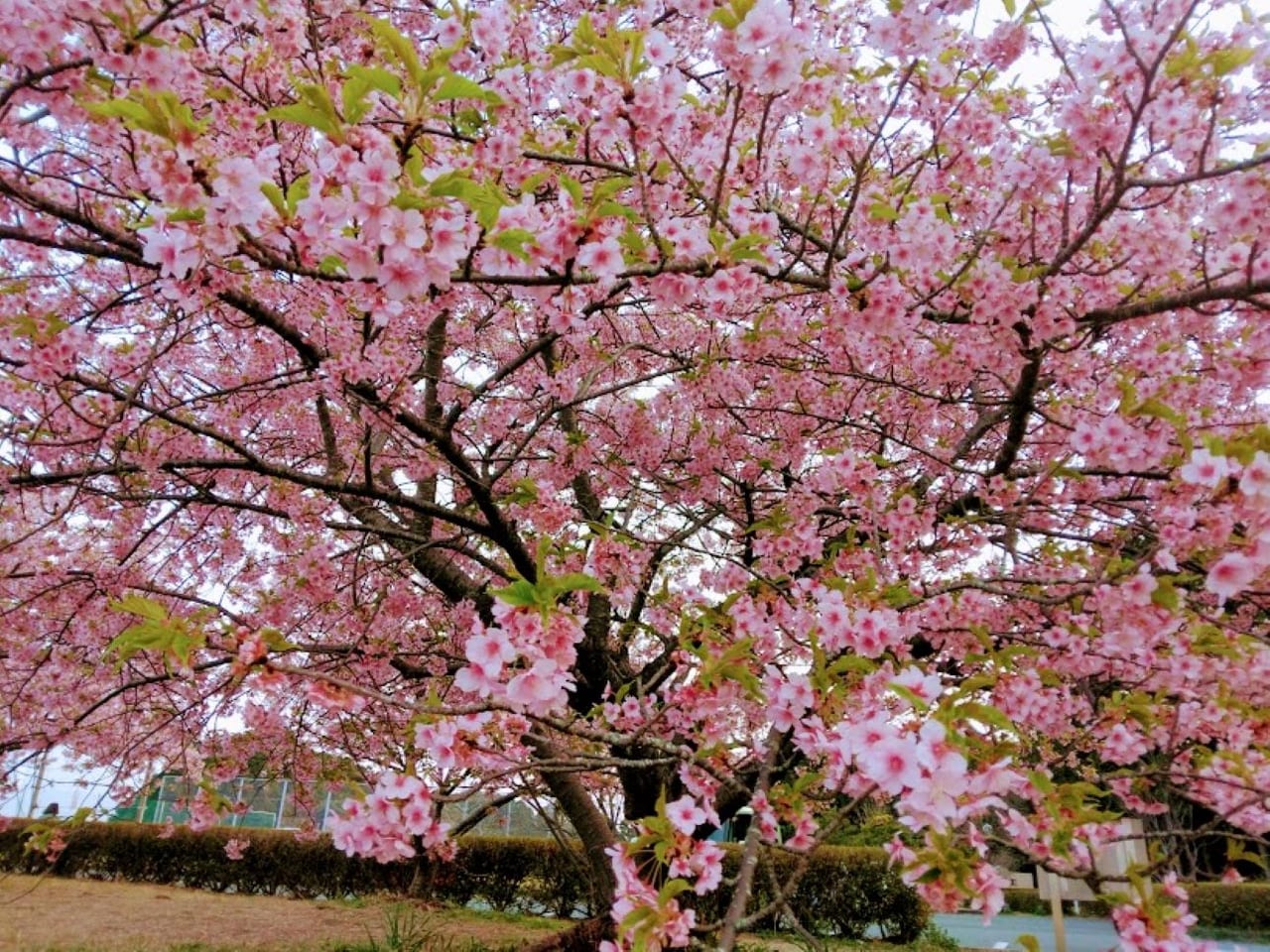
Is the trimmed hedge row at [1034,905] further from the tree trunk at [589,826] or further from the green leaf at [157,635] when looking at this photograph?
the green leaf at [157,635]

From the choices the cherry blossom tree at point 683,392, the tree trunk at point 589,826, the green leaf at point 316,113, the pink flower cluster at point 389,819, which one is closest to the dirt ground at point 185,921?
the cherry blossom tree at point 683,392

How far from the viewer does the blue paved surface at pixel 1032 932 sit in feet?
35.2

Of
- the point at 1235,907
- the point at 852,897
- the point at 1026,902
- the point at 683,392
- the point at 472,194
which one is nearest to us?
the point at 472,194

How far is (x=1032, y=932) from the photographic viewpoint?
31.1 ft

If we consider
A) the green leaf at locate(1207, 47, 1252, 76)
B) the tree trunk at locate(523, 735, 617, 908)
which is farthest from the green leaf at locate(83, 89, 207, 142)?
the tree trunk at locate(523, 735, 617, 908)

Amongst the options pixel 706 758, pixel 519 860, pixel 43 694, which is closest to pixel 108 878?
pixel 519 860

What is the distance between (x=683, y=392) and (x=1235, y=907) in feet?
55.6

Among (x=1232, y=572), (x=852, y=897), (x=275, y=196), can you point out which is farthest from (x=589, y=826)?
(x=852, y=897)

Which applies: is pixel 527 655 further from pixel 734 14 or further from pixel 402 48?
pixel 734 14

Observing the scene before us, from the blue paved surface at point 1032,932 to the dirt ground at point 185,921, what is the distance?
6.65 meters

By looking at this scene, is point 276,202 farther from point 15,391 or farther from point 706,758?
point 15,391

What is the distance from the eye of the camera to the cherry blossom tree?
1.83 m

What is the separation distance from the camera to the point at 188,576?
570cm

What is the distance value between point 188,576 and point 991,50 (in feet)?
18.9
